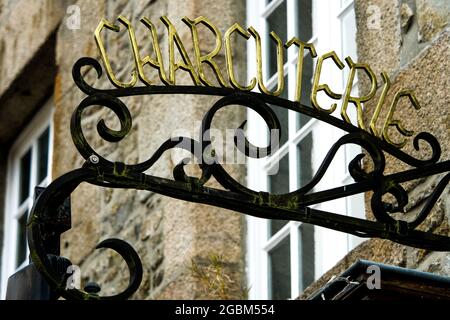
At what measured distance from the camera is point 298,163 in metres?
5.83

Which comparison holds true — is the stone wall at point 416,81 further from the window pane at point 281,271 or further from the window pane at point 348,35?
the window pane at point 281,271

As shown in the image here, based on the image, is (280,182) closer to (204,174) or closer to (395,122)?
(395,122)

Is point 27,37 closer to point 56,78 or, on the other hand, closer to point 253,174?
point 56,78

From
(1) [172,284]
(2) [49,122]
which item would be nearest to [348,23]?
(1) [172,284]

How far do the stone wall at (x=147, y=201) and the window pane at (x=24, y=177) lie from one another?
945 mm

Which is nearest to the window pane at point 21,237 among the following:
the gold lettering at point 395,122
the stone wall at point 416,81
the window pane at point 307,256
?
the window pane at point 307,256

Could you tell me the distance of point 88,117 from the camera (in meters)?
7.25

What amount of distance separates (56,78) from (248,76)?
63.8 inches

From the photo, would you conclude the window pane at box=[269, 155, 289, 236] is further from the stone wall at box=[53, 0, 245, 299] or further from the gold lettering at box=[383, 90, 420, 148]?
the gold lettering at box=[383, 90, 420, 148]

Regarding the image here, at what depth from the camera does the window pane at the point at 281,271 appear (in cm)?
580

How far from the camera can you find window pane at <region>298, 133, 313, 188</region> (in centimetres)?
577

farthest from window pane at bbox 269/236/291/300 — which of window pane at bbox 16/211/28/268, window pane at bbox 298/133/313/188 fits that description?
window pane at bbox 16/211/28/268
